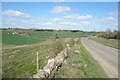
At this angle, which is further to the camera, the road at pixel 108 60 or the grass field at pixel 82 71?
the road at pixel 108 60

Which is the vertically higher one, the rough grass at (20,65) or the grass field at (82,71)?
the grass field at (82,71)

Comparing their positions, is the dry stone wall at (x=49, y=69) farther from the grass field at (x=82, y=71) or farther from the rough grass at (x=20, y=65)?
the rough grass at (x=20, y=65)

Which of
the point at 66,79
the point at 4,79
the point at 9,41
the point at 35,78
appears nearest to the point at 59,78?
the point at 66,79

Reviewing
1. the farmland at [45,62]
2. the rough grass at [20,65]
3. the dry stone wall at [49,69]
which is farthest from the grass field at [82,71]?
the rough grass at [20,65]

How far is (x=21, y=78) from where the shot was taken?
15.2ft

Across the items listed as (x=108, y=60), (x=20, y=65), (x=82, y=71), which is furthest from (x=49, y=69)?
(x=108, y=60)

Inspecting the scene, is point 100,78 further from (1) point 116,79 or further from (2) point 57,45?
(2) point 57,45

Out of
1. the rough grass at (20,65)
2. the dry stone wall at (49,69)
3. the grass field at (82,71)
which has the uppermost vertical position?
the dry stone wall at (49,69)

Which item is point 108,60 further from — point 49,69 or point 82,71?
point 49,69

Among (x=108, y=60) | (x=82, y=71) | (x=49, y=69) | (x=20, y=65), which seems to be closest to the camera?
(x=49, y=69)

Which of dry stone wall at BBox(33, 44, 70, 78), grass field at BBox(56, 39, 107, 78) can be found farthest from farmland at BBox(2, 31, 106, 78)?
dry stone wall at BBox(33, 44, 70, 78)

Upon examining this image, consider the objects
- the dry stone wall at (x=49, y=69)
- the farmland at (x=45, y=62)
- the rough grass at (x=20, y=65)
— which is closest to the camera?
the dry stone wall at (x=49, y=69)

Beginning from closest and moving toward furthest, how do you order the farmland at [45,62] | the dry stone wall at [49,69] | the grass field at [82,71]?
the dry stone wall at [49,69] → the grass field at [82,71] → the farmland at [45,62]

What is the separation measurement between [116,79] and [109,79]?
38cm
